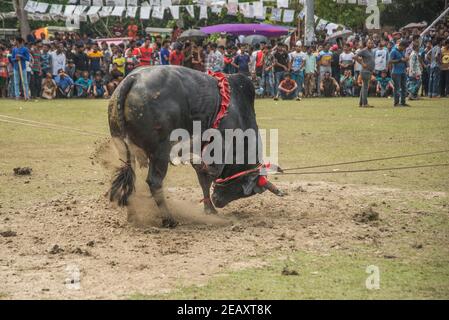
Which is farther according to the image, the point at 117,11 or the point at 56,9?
the point at 56,9

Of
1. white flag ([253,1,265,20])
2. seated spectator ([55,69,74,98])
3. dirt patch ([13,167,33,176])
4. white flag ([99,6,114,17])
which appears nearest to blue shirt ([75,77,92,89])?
seated spectator ([55,69,74,98])

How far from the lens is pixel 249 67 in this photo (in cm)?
2870

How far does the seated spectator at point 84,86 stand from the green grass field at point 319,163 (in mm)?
2533

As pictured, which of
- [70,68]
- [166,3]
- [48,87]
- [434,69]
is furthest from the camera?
[166,3]

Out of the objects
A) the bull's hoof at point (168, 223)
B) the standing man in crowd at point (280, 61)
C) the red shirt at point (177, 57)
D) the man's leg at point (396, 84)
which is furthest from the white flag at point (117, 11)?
the bull's hoof at point (168, 223)

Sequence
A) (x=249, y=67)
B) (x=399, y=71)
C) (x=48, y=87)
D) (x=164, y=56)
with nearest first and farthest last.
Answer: (x=399, y=71) < (x=164, y=56) < (x=48, y=87) < (x=249, y=67)

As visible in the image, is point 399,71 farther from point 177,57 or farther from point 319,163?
point 319,163

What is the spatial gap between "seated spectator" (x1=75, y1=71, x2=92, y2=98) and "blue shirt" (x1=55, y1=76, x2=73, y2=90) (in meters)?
0.40

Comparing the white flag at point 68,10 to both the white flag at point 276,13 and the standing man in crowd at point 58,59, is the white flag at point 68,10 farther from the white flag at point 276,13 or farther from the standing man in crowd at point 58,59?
the white flag at point 276,13

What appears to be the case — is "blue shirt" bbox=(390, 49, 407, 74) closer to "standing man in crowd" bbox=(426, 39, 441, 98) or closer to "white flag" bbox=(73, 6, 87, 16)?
"standing man in crowd" bbox=(426, 39, 441, 98)

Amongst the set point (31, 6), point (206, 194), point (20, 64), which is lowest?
point (206, 194)

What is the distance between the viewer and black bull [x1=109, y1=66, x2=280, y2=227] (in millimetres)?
7977

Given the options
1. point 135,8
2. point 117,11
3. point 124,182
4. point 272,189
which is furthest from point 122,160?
point 117,11

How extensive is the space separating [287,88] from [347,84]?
10.3 ft
